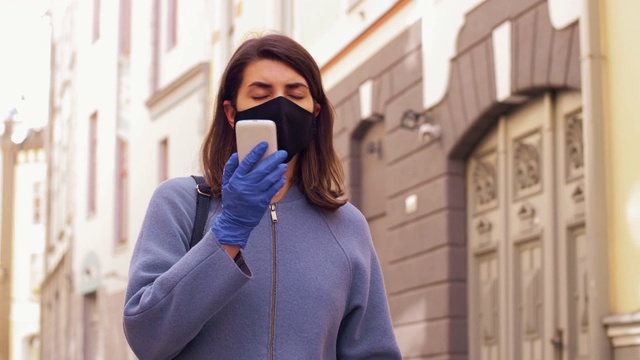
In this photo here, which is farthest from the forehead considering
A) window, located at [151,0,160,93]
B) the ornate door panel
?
window, located at [151,0,160,93]

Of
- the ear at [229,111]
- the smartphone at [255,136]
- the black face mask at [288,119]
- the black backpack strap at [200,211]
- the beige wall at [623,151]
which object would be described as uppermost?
the beige wall at [623,151]

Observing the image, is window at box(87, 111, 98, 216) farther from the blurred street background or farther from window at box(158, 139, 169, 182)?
the blurred street background

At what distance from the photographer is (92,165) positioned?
28.1m

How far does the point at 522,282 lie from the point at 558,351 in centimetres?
87

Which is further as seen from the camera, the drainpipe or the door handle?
the door handle

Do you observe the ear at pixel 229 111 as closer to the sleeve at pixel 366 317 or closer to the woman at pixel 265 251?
the woman at pixel 265 251

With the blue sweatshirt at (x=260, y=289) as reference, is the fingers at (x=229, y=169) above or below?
above

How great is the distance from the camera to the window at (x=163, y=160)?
2208cm

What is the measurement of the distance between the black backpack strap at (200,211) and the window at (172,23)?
19.6 meters

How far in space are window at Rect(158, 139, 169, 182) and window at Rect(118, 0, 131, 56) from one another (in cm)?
385

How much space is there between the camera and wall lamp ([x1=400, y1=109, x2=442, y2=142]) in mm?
11117

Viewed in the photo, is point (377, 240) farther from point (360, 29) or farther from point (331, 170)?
point (331, 170)

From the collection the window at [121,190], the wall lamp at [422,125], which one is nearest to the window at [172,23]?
the window at [121,190]

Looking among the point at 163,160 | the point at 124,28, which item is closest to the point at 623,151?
the point at 163,160
